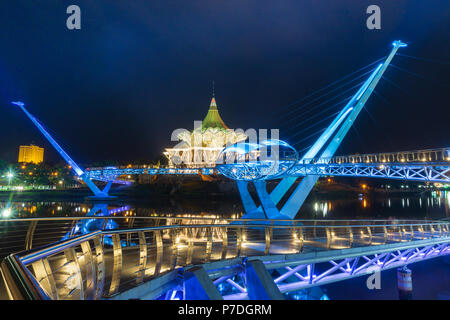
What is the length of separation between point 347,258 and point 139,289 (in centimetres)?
614

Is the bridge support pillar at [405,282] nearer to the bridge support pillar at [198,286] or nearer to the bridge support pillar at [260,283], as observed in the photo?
the bridge support pillar at [260,283]

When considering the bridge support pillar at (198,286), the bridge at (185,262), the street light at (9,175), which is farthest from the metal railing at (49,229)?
the street light at (9,175)

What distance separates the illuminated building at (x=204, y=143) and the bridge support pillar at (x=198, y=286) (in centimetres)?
6761

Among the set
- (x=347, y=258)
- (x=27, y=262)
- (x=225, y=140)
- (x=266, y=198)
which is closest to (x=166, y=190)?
(x=225, y=140)

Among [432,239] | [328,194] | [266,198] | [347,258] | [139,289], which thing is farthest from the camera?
[328,194]

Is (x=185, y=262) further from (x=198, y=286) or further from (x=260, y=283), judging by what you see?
(x=260, y=283)

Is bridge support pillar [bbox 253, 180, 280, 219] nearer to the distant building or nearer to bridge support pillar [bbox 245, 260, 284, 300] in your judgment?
bridge support pillar [bbox 245, 260, 284, 300]

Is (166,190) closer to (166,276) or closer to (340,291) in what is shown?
(340,291)

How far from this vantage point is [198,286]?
158 inches

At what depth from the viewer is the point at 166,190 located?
64188mm

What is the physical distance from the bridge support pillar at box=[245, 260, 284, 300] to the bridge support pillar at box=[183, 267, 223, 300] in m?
0.67

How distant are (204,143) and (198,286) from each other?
72.2m

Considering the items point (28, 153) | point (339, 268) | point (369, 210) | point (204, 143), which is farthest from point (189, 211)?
point (28, 153)
